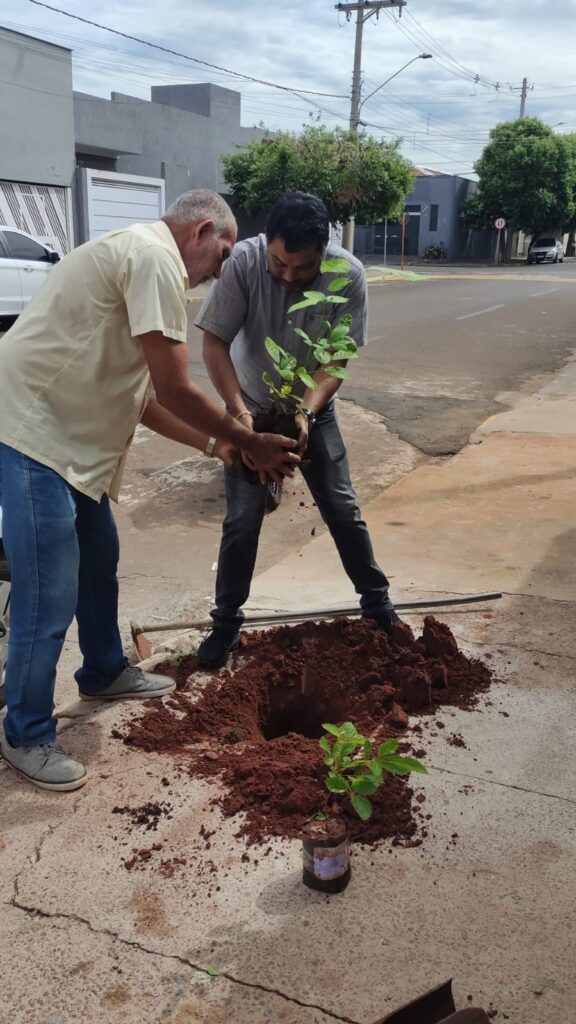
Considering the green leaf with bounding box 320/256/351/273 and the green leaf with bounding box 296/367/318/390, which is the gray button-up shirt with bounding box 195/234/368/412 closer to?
the green leaf with bounding box 320/256/351/273

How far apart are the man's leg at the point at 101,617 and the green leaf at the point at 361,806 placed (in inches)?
49.3

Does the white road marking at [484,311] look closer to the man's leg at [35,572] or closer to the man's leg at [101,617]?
the man's leg at [101,617]

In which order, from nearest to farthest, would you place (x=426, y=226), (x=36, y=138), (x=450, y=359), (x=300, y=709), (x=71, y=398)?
(x=71, y=398)
(x=300, y=709)
(x=450, y=359)
(x=36, y=138)
(x=426, y=226)

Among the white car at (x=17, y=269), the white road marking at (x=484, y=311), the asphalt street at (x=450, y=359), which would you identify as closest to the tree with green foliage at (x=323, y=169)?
the asphalt street at (x=450, y=359)

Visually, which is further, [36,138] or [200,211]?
[36,138]

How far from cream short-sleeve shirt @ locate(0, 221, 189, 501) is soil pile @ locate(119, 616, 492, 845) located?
3.30ft

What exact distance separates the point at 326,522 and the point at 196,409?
1082 millimetres

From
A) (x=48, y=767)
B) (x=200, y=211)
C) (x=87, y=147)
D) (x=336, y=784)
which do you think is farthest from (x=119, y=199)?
(x=336, y=784)

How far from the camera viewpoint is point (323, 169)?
33000mm

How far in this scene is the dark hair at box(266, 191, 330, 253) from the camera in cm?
328

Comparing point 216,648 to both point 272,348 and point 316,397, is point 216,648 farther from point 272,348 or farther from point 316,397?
point 272,348

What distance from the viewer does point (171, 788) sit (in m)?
2.93

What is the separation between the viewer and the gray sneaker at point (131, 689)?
3539 millimetres

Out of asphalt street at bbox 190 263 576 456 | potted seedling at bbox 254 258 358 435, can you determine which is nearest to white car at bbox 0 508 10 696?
potted seedling at bbox 254 258 358 435
